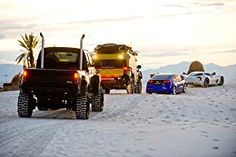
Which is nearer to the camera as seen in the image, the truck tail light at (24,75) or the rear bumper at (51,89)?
the rear bumper at (51,89)

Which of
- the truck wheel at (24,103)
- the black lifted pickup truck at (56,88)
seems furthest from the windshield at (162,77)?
the truck wheel at (24,103)

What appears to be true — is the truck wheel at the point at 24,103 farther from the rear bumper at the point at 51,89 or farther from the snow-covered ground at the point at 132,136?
the snow-covered ground at the point at 132,136

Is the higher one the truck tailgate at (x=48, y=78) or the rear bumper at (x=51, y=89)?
the truck tailgate at (x=48, y=78)

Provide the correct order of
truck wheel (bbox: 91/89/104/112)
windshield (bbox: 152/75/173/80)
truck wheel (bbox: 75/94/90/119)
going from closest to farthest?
truck wheel (bbox: 75/94/90/119), truck wheel (bbox: 91/89/104/112), windshield (bbox: 152/75/173/80)

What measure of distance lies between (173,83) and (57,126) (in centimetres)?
1651

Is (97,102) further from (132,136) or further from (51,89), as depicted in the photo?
(132,136)

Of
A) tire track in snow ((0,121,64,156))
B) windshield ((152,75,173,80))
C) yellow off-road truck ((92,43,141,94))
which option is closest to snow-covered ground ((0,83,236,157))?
tire track in snow ((0,121,64,156))

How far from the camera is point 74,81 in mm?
13008

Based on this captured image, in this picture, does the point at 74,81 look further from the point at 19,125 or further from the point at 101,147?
the point at 101,147

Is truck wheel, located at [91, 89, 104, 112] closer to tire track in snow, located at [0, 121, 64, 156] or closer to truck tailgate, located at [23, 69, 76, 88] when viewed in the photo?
truck tailgate, located at [23, 69, 76, 88]

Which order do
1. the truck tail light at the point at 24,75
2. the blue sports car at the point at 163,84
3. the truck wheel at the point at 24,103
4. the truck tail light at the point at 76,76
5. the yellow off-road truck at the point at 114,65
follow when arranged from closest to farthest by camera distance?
the truck tail light at the point at 76,76
the truck tail light at the point at 24,75
the truck wheel at the point at 24,103
the yellow off-road truck at the point at 114,65
the blue sports car at the point at 163,84

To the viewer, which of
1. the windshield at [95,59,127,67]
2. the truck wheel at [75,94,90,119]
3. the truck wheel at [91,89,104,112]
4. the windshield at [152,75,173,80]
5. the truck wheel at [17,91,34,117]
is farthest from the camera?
the windshield at [152,75,173,80]

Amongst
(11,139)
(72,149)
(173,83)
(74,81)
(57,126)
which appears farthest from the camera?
(173,83)

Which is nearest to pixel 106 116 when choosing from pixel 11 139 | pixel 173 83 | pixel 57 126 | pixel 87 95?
pixel 87 95
